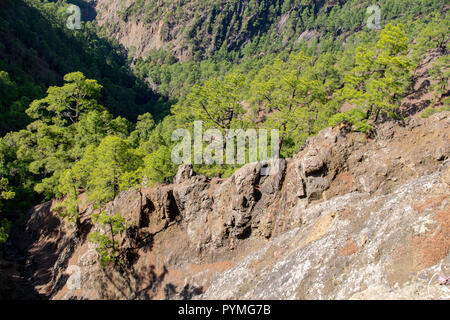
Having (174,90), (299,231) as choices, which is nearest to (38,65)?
(174,90)

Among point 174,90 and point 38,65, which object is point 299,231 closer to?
point 38,65

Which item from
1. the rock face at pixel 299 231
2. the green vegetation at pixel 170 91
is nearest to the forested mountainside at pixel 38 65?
the green vegetation at pixel 170 91

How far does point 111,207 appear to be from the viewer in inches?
991

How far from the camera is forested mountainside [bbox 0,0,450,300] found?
2339cm

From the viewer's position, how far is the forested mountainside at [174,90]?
76.7 feet

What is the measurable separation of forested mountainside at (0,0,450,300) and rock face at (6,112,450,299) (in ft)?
6.09

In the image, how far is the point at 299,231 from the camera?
1501 cm

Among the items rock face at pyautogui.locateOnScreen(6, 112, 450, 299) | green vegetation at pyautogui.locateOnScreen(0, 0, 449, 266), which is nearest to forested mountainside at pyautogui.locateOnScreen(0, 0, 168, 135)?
green vegetation at pyautogui.locateOnScreen(0, 0, 449, 266)

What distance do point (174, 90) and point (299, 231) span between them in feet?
458

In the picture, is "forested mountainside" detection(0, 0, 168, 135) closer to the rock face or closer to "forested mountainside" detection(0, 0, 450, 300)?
"forested mountainside" detection(0, 0, 450, 300)

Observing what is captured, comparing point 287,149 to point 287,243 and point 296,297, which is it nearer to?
point 287,243

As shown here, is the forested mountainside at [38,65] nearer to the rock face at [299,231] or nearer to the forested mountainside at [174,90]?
the forested mountainside at [174,90]

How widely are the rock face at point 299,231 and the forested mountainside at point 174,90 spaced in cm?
186

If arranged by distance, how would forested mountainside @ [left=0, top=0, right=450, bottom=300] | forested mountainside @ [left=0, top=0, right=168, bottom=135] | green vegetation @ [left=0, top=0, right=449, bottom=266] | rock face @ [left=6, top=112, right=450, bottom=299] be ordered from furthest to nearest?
forested mountainside @ [left=0, top=0, right=168, bottom=135]
forested mountainside @ [left=0, top=0, right=450, bottom=300]
green vegetation @ [left=0, top=0, right=449, bottom=266]
rock face @ [left=6, top=112, right=450, bottom=299]
